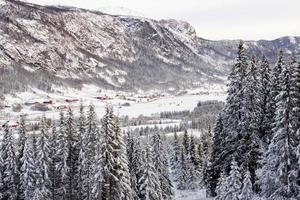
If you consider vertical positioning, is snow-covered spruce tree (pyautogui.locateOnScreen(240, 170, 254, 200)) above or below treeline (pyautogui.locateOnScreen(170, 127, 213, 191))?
above

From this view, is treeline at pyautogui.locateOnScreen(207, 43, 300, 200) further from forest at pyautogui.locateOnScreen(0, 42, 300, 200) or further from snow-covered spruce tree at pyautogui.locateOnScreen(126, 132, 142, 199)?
snow-covered spruce tree at pyautogui.locateOnScreen(126, 132, 142, 199)

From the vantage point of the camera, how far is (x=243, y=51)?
47062 mm

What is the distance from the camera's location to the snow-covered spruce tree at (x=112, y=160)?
138 ft

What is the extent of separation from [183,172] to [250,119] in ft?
181

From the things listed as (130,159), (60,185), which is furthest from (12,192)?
(130,159)

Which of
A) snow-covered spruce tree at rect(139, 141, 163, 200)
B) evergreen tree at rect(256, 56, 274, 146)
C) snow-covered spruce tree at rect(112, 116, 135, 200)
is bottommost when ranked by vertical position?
snow-covered spruce tree at rect(139, 141, 163, 200)

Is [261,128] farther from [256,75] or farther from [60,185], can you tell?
[60,185]

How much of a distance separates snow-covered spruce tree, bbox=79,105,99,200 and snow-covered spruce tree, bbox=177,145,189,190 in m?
42.0

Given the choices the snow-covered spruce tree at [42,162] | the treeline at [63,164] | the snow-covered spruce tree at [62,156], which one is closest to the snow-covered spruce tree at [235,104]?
the treeline at [63,164]

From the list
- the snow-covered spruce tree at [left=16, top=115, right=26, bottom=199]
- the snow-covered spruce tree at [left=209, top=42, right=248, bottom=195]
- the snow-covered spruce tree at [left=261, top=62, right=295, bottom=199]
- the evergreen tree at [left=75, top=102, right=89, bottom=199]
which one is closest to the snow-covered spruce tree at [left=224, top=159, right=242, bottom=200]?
the snow-covered spruce tree at [left=209, top=42, right=248, bottom=195]

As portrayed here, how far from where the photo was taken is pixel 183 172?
98.6m

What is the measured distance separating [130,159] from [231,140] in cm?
1544

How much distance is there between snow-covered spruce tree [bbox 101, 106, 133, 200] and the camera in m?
42.2

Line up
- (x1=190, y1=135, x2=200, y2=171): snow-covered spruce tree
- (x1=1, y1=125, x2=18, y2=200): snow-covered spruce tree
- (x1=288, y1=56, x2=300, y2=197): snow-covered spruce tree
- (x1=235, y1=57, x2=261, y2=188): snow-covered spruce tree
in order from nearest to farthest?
(x1=288, y1=56, x2=300, y2=197): snow-covered spruce tree, (x1=235, y1=57, x2=261, y2=188): snow-covered spruce tree, (x1=1, y1=125, x2=18, y2=200): snow-covered spruce tree, (x1=190, y1=135, x2=200, y2=171): snow-covered spruce tree
